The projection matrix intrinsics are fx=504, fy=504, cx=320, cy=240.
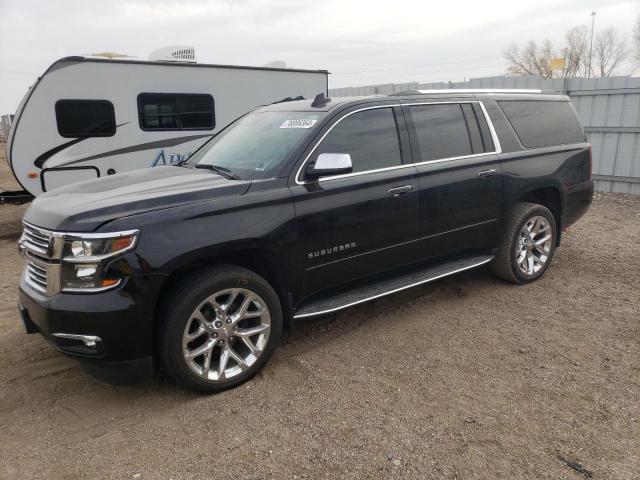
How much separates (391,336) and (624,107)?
813 cm

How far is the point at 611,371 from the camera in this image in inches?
138

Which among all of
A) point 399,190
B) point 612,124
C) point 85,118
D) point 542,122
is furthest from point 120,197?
point 612,124

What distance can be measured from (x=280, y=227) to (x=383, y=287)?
110 centimetres

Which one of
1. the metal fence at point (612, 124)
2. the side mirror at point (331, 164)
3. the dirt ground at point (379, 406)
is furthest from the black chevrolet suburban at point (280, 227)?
the metal fence at point (612, 124)

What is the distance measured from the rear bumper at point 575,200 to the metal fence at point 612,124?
4705 mm

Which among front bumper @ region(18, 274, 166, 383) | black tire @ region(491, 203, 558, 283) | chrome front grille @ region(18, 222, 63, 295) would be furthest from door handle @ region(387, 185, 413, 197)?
chrome front grille @ region(18, 222, 63, 295)

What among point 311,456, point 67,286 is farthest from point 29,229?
point 311,456

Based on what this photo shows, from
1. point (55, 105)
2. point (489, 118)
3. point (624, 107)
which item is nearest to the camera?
point (489, 118)

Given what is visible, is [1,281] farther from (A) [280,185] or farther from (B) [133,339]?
(A) [280,185]

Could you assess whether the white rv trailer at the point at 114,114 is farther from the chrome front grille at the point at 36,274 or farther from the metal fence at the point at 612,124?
the chrome front grille at the point at 36,274

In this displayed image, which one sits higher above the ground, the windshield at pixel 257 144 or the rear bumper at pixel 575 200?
the windshield at pixel 257 144

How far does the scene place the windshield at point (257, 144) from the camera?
3.70 m

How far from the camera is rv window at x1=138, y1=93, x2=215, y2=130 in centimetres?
826

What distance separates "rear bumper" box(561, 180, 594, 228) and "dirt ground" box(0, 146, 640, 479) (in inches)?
43.4
